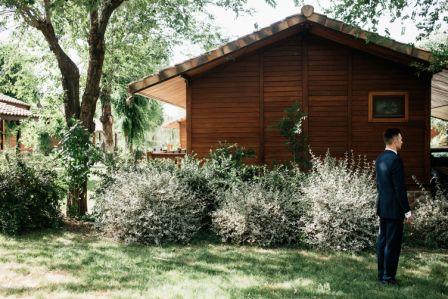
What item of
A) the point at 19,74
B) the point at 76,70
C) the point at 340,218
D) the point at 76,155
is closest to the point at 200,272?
the point at 340,218

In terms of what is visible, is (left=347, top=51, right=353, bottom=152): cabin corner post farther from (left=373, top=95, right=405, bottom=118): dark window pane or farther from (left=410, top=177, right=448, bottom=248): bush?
(left=410, top=177, right=448, bottom=248): bush

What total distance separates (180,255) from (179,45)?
41.3 ft

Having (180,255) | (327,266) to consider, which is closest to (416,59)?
(327,266)

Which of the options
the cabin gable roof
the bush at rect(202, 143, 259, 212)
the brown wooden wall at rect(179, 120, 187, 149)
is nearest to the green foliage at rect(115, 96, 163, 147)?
the brown wooden wall at rect(179, 120, 187, 149)

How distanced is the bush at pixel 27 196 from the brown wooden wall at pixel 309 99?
4145 millimetres

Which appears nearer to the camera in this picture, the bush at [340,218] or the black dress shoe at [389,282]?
the black dress shoe at [389,282]

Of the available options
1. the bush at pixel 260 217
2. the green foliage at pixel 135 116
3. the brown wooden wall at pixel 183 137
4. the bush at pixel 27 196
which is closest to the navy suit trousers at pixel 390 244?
the bush at pixel 260 217

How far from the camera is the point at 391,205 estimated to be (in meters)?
5.71

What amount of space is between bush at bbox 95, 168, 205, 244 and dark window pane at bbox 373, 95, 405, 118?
18.8 ft

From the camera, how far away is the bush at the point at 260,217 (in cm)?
809

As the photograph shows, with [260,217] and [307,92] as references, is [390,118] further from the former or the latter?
[260,217]

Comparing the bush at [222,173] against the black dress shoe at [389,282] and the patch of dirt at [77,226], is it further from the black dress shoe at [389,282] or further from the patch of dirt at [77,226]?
the black dress shoe at [389,282]

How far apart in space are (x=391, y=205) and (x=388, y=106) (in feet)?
21.5

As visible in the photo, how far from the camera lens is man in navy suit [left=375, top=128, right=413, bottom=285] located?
5.68 metres
